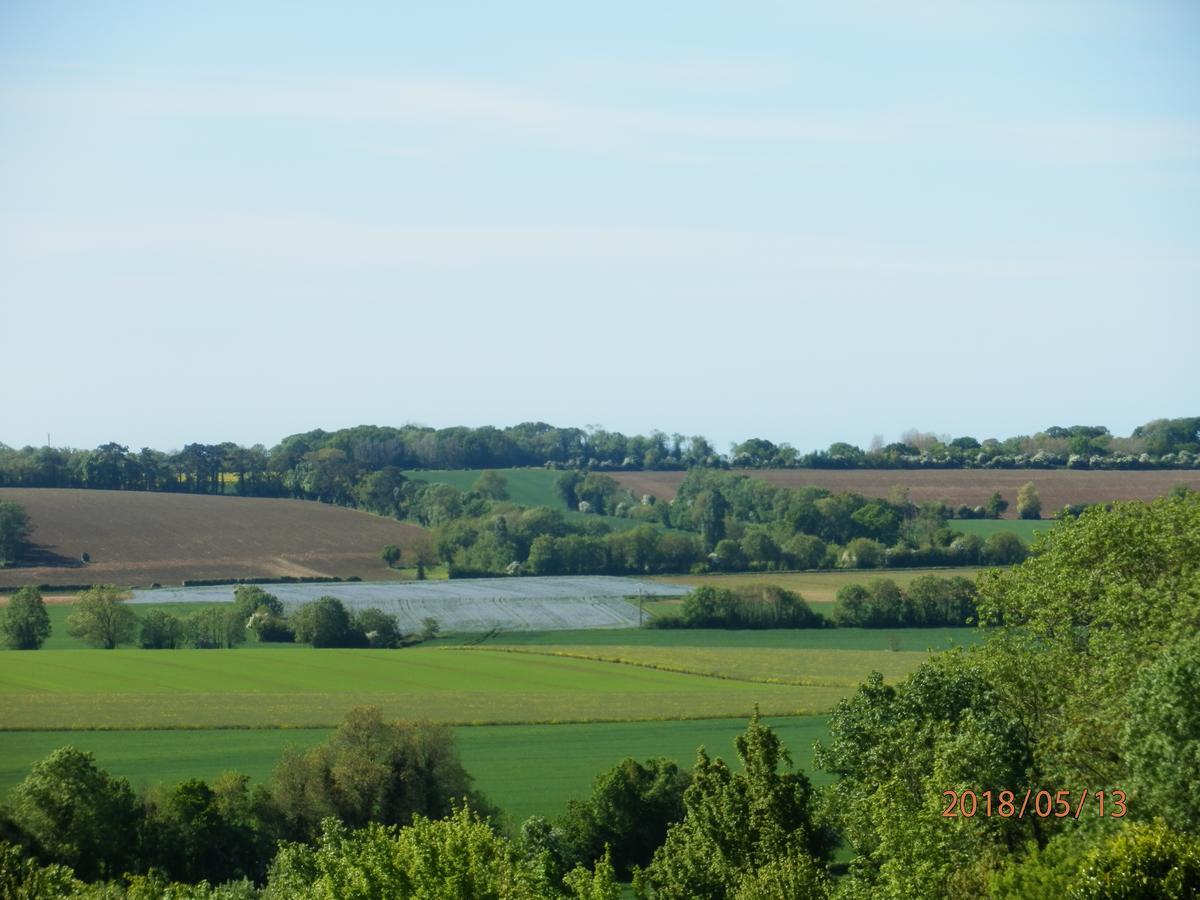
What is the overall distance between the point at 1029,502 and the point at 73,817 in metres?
92.3

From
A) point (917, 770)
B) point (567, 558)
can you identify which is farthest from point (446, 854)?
point (567, 558)

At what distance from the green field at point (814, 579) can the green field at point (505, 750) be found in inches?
1423

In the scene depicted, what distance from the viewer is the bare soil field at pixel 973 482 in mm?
116438

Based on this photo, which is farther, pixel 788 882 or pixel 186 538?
pixel 186 538

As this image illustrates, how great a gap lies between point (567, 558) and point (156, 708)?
2071 inches

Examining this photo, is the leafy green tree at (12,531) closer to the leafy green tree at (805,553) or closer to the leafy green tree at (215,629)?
the leafy green tree at (215,629)

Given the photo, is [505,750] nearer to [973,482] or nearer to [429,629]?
[429,629]

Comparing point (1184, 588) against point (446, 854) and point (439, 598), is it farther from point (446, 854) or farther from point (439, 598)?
point (439, 598)

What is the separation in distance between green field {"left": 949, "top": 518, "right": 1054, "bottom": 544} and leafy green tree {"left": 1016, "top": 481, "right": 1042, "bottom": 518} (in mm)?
587

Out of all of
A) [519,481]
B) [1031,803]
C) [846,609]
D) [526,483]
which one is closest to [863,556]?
[846,609]

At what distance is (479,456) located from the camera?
518 feet

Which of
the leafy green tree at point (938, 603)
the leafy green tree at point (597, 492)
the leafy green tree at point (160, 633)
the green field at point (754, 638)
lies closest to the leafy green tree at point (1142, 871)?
the green field at point (754, 638)

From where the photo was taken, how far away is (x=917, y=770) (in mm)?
28531

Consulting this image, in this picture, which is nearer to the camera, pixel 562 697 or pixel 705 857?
pixel 705 857
